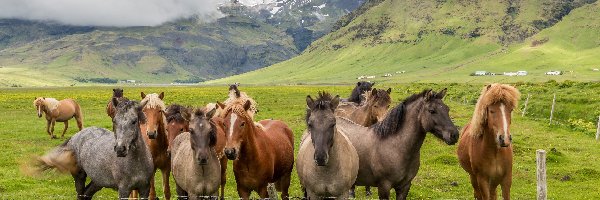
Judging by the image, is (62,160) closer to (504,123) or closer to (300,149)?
(300,149)

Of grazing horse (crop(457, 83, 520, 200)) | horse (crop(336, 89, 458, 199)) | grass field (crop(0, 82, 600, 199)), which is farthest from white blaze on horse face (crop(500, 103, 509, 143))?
grass field (crop(0, 82, 600, 199))

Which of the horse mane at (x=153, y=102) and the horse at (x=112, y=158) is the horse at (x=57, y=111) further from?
the horse mane at (x=153, y=102)

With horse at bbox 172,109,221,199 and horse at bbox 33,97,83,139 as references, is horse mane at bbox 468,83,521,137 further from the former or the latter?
horse at bbox 33,97,83,139

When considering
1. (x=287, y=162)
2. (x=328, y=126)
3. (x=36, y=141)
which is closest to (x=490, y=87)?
(x=328, y=126)

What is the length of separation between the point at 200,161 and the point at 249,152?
1.35 meters

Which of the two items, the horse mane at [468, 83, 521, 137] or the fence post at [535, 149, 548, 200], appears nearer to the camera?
the horse mane at [468, 83, 521, 137]

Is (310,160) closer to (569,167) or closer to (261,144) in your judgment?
(261,144)

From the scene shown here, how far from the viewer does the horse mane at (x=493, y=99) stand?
33.7ft

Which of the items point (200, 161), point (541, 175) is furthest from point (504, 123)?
point (200, 161)

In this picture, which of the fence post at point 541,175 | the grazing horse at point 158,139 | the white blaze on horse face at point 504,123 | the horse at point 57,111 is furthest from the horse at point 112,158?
the horse at point 57,111

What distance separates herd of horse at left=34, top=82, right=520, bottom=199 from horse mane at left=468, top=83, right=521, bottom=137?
2cm

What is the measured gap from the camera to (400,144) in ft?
36.2

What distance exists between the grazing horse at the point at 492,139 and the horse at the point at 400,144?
942 millimetres

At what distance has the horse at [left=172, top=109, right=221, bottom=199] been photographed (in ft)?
32.0
